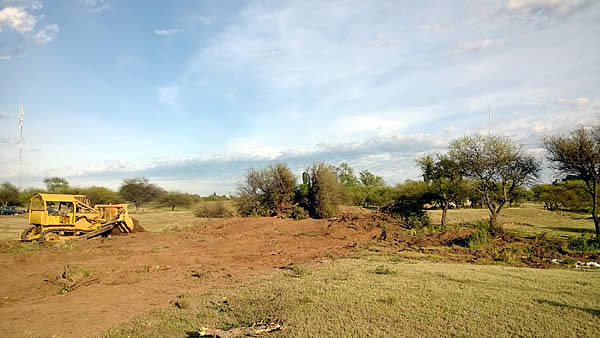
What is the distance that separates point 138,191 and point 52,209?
159 feet

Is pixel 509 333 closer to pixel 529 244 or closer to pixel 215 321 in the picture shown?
pixel 215 321

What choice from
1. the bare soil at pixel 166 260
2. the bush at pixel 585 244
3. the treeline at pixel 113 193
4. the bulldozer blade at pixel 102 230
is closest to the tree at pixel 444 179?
the bare soil at pixel 166 260

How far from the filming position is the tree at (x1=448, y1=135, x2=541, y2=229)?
21203 millimetres

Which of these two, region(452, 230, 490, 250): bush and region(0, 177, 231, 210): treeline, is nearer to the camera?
region(452, 230, 490, 250): bush

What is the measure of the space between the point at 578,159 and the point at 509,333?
1658 centimetres

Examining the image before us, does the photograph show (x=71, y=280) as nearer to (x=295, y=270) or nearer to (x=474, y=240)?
(x=295, y=270)

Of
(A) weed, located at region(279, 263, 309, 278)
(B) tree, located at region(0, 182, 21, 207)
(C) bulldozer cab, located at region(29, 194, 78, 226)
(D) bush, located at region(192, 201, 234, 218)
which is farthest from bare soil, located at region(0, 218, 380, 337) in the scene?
(B) tree, located at region(0, 182, 21, 207)

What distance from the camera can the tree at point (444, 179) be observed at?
922 inches

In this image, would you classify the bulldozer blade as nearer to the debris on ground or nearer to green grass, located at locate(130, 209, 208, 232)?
green grass, located at locate(130, 209, 208, 232)

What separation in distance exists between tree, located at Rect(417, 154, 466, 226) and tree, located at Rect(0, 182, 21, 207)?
66.6m

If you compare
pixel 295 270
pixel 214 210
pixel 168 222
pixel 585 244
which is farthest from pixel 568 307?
pixel 168 222

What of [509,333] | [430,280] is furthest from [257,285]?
[509,333]

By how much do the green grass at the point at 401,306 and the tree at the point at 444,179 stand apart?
1427cm

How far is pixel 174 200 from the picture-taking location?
6962 centimetres
